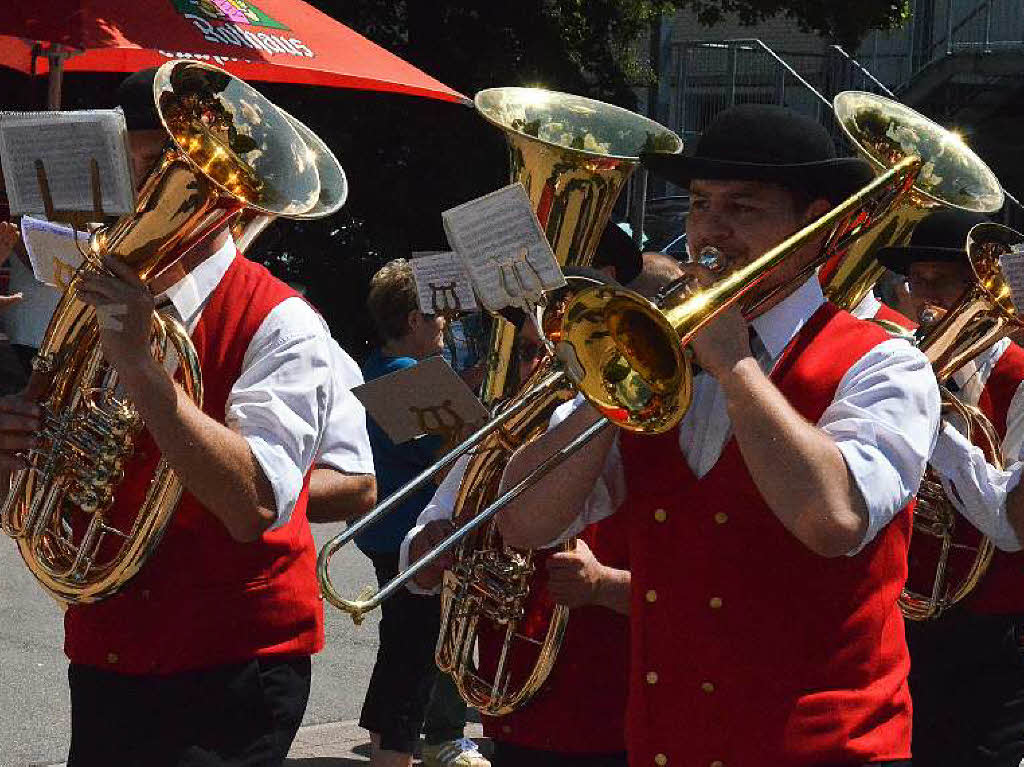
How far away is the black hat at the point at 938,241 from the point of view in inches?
177

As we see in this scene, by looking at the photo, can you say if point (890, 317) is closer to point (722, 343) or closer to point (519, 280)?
point (519, 280)

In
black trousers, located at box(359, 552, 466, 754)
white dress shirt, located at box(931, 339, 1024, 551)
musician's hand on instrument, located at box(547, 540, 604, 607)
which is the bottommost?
black trousers, located at box(359, 552, 466, 754)

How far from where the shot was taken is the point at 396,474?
553 centimetres

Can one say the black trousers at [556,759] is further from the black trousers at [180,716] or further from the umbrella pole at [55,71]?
the umbrella pole at [55,71]

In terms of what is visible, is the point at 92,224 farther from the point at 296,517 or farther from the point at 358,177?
the point at 358,177

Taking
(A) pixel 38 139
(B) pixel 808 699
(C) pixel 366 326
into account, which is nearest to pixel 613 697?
(B) pixel 808 699

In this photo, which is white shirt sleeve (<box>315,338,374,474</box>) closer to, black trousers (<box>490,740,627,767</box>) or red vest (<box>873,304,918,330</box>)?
black trousers (<box>490,740,627,767</box>)

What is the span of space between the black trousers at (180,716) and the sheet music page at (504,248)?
871mm

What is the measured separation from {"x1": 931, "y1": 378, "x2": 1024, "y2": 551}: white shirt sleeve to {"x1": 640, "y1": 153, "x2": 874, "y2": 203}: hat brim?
1193 millimetres

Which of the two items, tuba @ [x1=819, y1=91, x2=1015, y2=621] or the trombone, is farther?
tuba @ [x1=819, y1=91, x2=1015, y2=621]

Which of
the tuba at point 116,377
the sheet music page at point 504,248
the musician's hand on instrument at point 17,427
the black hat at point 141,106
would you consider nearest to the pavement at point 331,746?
the tuba at point 116,377

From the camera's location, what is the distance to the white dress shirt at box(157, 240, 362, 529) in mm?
2959

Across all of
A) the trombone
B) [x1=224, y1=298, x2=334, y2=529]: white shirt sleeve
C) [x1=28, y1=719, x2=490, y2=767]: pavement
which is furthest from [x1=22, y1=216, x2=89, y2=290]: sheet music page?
[x1=28, y1=719, x2=490, y2=767]: pavement

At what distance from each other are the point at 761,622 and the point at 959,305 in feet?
6.14
